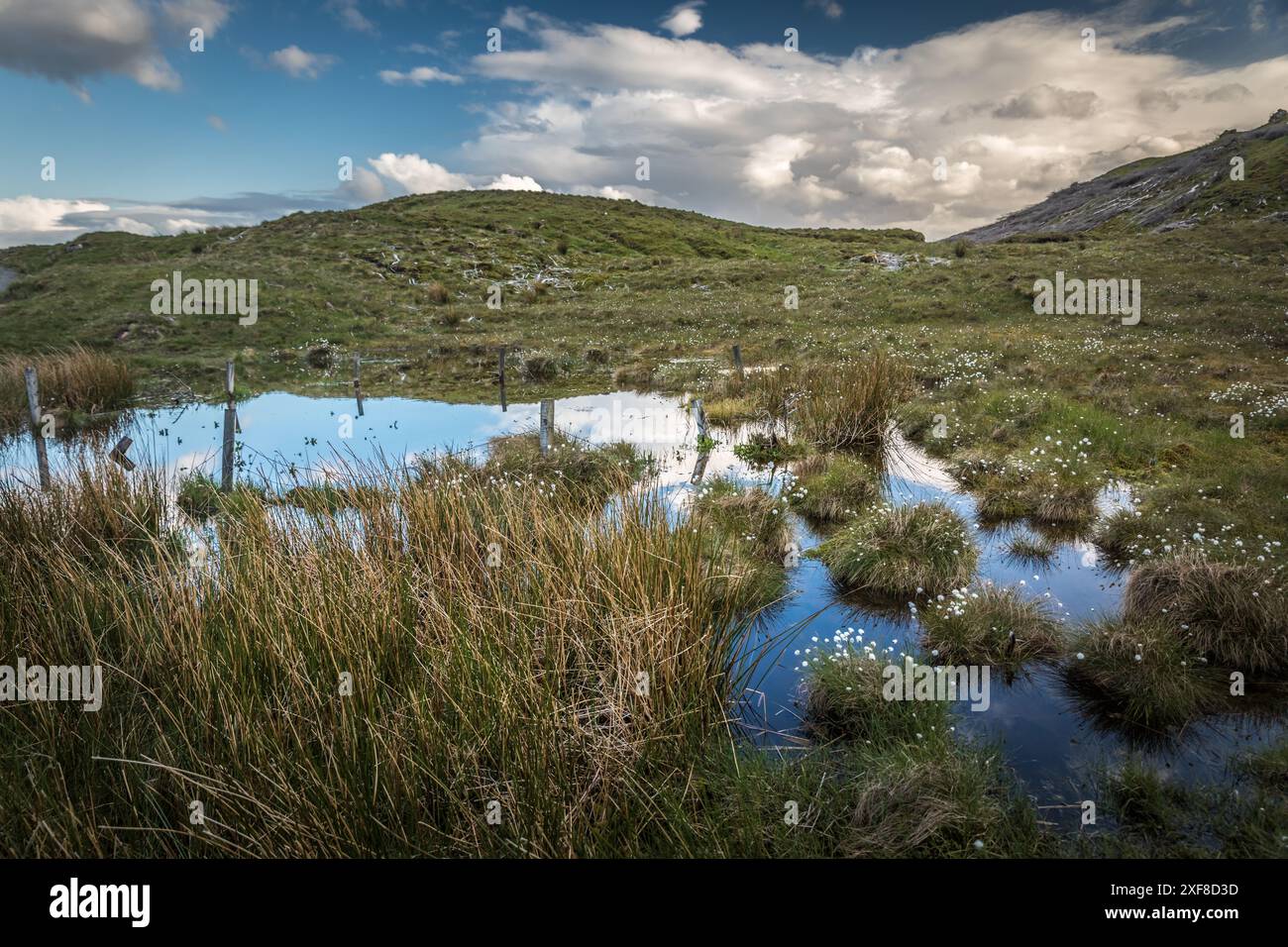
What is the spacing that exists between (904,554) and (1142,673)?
304cm

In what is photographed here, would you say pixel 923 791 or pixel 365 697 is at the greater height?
pixel 365 697

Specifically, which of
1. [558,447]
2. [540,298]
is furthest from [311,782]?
[540,298]

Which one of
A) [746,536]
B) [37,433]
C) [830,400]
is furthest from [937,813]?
[37,433]

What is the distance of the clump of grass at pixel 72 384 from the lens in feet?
57.2

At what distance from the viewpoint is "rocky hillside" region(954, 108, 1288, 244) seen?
56531mm

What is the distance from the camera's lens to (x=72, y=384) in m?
18.6

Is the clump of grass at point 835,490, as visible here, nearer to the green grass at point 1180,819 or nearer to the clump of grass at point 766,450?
the clump of grass at point 766,450

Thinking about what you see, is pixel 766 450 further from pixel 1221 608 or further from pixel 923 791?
pixel 923 791

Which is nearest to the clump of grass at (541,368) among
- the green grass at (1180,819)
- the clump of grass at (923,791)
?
the clump of grass at (923,791)

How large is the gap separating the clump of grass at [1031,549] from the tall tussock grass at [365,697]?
5.08m

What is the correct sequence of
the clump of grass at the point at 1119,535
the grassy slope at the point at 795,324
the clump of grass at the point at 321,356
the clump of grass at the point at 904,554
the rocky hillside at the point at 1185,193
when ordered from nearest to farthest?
1. the clump of grass at the point at 904,554
2. the clump of grass at the point at 1119,535
3. the grassy slope at the point at 795,324
4. the clump of grass at the point at 321,356
5. the rocky hillside at the point at 1185,193

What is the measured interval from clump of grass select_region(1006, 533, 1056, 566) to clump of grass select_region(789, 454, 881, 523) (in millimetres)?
2155

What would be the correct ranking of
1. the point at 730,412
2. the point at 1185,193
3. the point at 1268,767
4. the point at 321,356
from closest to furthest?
1. the point at 1268,767
2. the point at 730,412
3. the point at 321,356
4. the point at 1185,193
